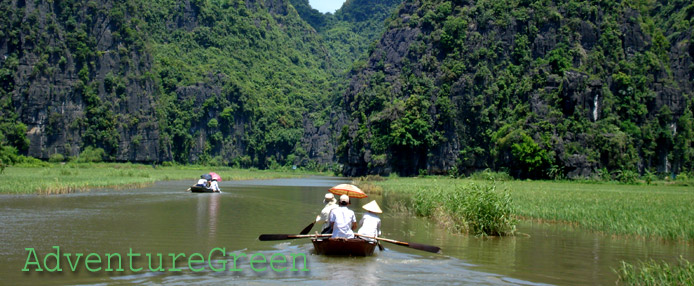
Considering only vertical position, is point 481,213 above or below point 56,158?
below

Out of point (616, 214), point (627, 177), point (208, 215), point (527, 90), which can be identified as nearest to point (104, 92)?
point (527, 90)

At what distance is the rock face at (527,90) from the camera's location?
65.6m

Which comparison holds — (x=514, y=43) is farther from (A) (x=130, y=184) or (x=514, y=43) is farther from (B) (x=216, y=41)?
(B) (x=216, y=41)

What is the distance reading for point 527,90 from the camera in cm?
7269

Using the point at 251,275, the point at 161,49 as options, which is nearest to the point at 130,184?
the point at 251,275

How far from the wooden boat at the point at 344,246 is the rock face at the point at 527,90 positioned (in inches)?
1992

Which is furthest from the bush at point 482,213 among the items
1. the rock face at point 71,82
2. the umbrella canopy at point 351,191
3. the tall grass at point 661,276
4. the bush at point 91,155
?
the rock face at point 71,82

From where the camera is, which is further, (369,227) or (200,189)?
(200,189)

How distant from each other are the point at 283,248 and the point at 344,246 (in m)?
2.52

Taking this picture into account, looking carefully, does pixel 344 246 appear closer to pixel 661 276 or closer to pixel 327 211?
pixel 327 211

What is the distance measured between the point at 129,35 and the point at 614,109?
80.7 metres

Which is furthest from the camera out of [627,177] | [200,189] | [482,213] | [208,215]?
[627,177]

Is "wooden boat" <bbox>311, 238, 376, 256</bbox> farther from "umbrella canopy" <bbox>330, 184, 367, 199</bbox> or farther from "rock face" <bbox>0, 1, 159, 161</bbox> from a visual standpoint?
"rock face" <bbox>0, 1, 159, 161</bbox>

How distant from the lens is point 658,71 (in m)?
74.5
